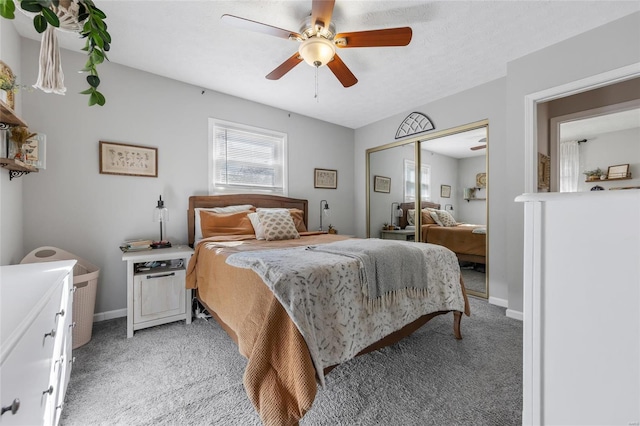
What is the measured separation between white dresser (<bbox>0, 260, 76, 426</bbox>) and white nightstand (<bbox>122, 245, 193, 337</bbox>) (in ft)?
2.85

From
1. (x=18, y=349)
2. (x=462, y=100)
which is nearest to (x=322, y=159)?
(x=462, y=100)

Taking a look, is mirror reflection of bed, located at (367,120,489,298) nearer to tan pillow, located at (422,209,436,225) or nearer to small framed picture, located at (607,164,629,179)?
tan pillow, located at (422,209,436,225)

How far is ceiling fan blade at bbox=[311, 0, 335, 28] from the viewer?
164 centimetres

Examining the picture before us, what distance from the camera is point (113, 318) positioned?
2.66 metres

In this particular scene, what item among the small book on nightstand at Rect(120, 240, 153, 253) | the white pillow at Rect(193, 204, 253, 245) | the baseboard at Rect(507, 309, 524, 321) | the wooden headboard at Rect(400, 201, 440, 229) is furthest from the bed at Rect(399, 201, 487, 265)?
the small book on nightstand at Rect(120, 240, 153, 253)

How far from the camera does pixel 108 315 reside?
264cm

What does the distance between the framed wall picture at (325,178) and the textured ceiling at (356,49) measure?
4.15ft

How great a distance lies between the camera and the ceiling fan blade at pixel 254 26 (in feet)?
5.71

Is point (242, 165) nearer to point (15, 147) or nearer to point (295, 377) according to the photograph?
point (15, 147)

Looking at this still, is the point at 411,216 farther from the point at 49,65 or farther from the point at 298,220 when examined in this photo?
the point at 49,65

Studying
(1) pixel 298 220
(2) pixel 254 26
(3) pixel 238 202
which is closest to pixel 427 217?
(1) pixel 298 220

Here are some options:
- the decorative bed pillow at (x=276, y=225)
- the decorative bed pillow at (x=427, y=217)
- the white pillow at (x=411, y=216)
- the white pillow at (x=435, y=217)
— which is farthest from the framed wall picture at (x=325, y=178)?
the white pillow at (x=435, y=217)

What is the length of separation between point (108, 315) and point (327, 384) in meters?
2.36

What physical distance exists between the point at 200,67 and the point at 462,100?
3.13 m
